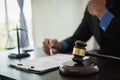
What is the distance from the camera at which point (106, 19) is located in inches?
51.6

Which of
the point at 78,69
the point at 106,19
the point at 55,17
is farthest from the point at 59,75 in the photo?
the point at 55,17

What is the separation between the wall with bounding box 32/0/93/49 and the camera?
3449 mm

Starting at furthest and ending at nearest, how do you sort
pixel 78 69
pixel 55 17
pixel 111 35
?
pixel 55 17
pixel 111 35
pixel 78 69

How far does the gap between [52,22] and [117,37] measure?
2202mm

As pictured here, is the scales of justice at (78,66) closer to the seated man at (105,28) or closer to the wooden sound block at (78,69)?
the wooden sound block at (78,69)

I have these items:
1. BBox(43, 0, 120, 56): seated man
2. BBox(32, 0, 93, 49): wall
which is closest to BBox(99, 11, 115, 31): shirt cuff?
BBox(43, 0, 120, 56): seated man

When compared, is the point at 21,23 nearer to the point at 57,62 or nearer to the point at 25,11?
the point at 25,11

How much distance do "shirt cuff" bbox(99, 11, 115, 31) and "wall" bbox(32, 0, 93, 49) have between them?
203 cm

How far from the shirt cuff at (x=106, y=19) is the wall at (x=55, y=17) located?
203 cm

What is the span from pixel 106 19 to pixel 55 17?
227cm

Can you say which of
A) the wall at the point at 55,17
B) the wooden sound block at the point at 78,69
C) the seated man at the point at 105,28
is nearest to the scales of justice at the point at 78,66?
the wooden sound block at the point at 78,69

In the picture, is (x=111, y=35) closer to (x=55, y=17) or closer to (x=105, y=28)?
(x=105, y=28)

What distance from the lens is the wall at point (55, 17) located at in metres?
3.45

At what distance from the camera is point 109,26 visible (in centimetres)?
137
